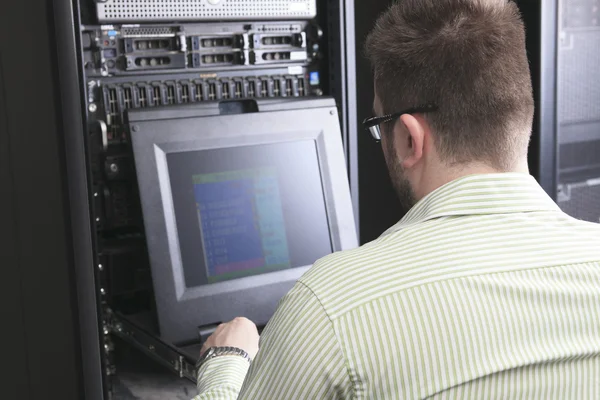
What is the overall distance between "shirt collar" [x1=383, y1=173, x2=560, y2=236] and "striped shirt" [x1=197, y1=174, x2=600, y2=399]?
2 cm

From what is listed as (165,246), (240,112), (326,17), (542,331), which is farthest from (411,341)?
(326,17)

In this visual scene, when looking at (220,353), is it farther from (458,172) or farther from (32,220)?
(458,172)

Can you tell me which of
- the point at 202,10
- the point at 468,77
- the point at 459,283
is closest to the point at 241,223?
the point at 202,10

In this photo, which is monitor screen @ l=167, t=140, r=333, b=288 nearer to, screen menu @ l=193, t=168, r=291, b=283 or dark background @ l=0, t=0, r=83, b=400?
screen menu @ l=193, t=168, r=291, b=283

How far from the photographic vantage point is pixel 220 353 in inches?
46.6

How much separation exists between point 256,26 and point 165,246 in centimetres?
52

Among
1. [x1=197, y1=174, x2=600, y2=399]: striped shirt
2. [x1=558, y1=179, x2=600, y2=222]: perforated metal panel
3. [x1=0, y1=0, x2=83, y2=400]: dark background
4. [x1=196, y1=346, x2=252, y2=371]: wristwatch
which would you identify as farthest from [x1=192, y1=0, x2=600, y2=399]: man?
[x1=558, y1=179, x2=600, y2=222]: perforated metal panel

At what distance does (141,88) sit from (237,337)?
0.55m

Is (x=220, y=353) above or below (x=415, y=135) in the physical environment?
below

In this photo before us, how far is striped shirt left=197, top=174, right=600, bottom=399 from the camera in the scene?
0.74 m

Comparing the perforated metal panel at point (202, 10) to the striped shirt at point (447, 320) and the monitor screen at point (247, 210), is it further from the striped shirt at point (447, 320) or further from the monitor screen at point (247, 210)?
the striped shirt at point (447, 320)

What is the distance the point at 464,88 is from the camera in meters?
0.94

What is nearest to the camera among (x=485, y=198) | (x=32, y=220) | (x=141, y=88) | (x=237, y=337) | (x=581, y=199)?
(x=485, y=198)

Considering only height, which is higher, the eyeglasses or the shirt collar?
the eyeglasses
